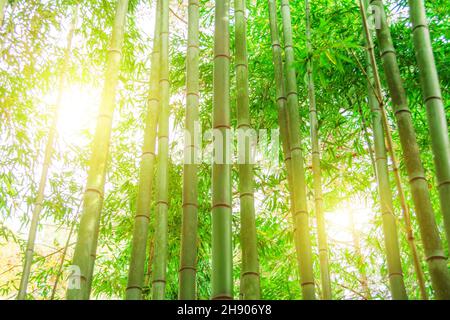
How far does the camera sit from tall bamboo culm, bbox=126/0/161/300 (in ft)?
6.72

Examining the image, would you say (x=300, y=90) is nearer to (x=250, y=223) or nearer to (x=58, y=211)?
(x=250, y=223)

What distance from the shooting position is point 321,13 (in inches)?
156

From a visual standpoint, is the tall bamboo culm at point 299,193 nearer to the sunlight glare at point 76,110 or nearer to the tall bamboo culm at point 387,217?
the tall bamboo culm at point 387,217

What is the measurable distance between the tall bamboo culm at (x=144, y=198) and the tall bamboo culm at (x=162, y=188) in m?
0.05

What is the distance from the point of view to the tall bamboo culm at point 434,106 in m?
1.67

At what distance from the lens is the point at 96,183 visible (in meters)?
1.90

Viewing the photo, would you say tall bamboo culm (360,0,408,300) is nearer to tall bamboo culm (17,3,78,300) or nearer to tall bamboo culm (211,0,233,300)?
tall bamboo culm (211,0,233,300)

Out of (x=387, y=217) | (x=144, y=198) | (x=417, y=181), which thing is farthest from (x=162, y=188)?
(x=417, y=181)

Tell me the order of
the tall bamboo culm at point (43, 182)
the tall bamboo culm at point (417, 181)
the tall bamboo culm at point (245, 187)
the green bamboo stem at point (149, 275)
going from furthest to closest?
the green bamboo stem at point (149, 275) → the tall bamboo culm at point (43, 182) → the tall bamboo culm at point (245, 187) → the tall bamboo culm at point (417, 181)

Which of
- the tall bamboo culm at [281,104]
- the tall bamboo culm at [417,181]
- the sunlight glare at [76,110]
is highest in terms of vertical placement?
the sunlight glare at [76,110]

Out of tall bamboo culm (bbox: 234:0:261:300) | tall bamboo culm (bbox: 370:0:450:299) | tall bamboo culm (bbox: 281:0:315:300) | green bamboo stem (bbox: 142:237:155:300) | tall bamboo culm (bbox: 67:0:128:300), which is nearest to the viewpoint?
tall bamboo culm (bbox: 370:0:450:299)

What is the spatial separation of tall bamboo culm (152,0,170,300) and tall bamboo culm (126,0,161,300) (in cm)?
5

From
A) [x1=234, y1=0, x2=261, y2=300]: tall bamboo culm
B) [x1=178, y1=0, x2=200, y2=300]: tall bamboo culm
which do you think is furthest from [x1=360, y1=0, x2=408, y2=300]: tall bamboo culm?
[x1=178, y1=0, x2=200, y2=300]: tall bamboo culm

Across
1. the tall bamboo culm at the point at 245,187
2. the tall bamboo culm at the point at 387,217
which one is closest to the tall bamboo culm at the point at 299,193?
the tall bamboo culm at the point at 245,187
